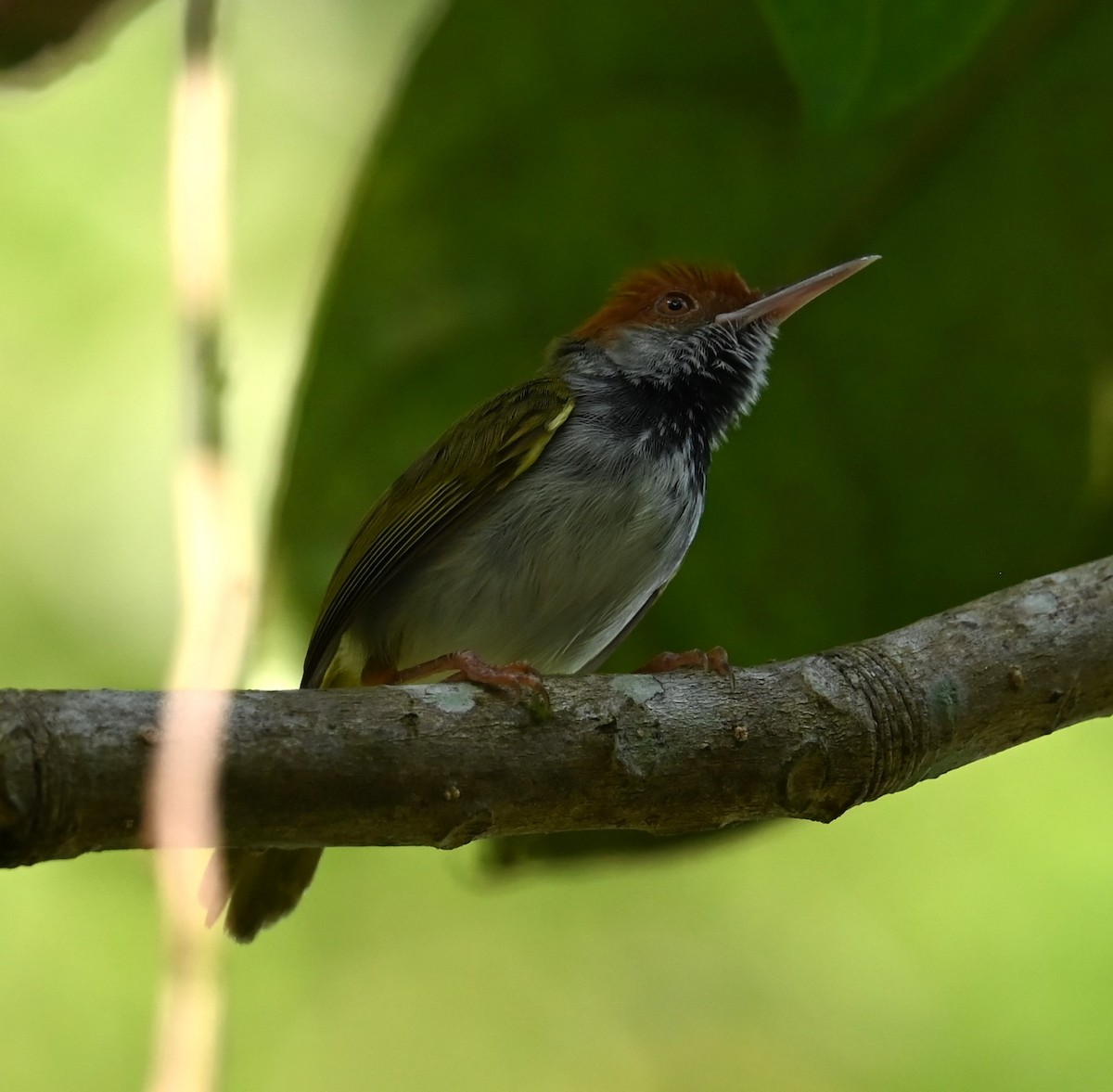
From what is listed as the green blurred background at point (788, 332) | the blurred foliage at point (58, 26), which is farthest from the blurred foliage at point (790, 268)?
the blurred foliage at point (58, 26)

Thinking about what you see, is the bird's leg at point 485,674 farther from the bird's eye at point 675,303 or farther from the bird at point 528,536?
the bird's eye at point 675,303

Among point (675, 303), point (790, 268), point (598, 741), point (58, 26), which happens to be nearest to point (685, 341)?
point (675, 303)

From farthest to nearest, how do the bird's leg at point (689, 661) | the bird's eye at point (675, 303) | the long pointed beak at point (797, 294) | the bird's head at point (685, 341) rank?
the bird's eye at point (675, 303)
the bird's head at point (685, 341)
the long pointed beak at point (797, 294)
the bird's leg at point (689, 661)

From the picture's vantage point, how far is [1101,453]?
10.9 ft

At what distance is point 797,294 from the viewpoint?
352 cm

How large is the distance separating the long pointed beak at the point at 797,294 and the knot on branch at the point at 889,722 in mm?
1220

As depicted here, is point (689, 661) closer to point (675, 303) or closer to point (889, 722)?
point (889, 722)

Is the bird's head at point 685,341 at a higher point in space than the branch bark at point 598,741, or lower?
higher

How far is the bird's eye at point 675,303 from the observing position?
4.12 meters

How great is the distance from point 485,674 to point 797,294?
1327mm

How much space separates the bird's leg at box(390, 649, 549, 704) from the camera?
2318 millimetres

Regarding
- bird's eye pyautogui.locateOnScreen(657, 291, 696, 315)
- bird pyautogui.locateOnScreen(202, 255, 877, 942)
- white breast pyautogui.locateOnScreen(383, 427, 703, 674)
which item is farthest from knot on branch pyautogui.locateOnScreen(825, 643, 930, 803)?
bird's eye pyautogui.locateOnScreen(657, 291, 696, 315)

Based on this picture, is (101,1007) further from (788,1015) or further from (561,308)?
(561,308)

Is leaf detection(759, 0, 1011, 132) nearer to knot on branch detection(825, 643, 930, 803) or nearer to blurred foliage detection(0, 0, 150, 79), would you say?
knot on branch detection(825, 643, 930, 803)
